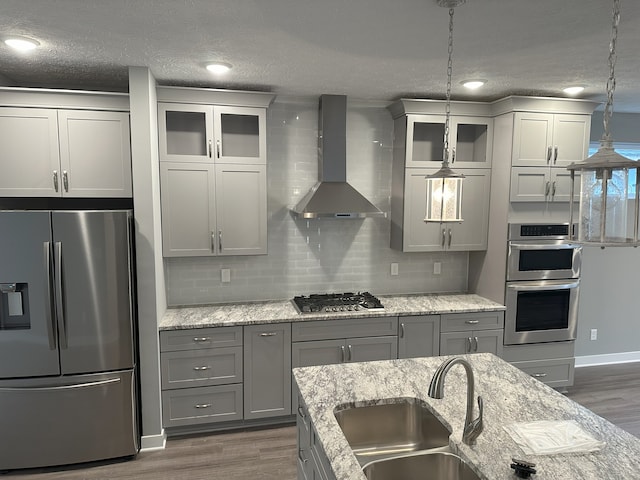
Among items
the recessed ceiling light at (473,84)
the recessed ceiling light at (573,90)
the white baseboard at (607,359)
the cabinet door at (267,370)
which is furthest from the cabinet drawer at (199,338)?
the white baseboard at (607,359)

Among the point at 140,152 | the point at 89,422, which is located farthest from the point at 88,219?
the point at 89,422

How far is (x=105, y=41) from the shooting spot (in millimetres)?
2438

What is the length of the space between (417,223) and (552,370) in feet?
6.16

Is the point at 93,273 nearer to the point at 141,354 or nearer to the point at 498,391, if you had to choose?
the point at 141,354

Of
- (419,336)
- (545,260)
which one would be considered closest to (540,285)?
(545,260)

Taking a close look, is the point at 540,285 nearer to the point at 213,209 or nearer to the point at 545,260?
the point at 545,260

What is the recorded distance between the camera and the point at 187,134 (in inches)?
142

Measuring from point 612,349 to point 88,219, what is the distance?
5.45 meters

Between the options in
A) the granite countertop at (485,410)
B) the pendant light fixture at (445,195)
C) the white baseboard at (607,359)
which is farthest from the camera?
the white baseboard at (607,359)

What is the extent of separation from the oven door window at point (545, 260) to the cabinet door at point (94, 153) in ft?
11.1

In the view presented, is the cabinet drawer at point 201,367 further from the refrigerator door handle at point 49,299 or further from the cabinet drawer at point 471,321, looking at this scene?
the cabinet drawer at point 471,321

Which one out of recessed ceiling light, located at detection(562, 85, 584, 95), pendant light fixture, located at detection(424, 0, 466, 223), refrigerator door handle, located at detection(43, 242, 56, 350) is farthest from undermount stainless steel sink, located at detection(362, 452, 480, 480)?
recessed ceiling light, located at detection(562, 85, 584, 95)

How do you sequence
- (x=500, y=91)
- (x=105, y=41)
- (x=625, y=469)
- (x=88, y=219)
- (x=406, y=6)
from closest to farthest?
1. (x=625, y=469)
2. (x=406, y=6)
3. (x=105, y=41)
4. (x=88, y=219)
5. (x=500, y=91)

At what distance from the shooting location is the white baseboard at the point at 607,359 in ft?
15.5
